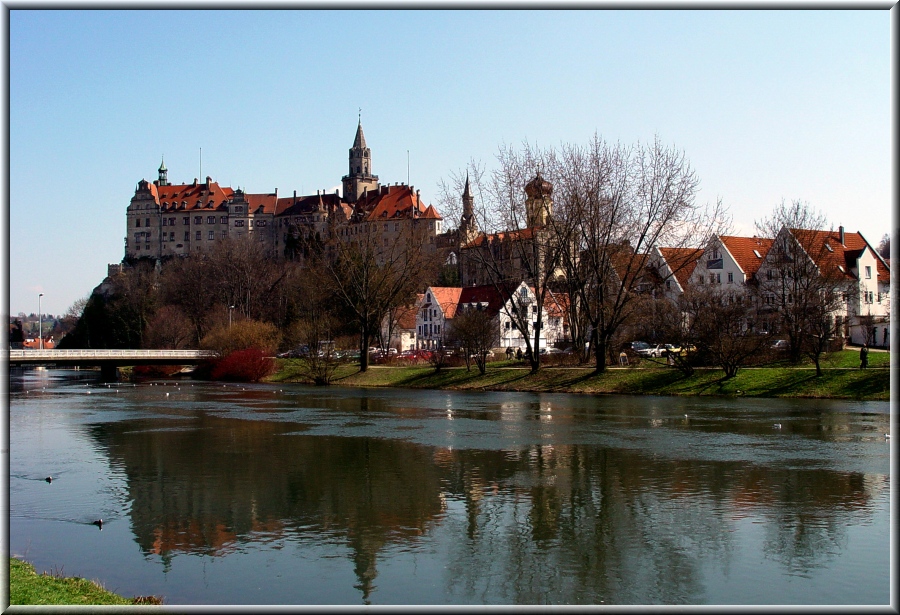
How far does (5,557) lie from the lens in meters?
14.0

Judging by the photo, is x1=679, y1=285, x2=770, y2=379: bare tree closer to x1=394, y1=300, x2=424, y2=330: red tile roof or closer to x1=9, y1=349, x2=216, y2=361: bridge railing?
x1=9, y1=349, x2=216, y2=361: bridge railing

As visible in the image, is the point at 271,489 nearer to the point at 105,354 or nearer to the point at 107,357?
the point at 107,357

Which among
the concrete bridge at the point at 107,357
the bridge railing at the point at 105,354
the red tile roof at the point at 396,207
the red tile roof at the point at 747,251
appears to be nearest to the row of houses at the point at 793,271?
the red tile roof at the point at 747,251

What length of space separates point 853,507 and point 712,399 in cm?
2910

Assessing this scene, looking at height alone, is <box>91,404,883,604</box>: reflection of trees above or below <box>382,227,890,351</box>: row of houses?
below

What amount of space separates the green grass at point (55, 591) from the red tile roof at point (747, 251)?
247 feet

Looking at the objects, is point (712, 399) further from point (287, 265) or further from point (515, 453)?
point (287, 265)

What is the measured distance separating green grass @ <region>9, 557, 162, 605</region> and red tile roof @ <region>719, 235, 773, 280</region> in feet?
247

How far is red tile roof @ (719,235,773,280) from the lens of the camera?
3258 inches

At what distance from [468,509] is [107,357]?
227 ft

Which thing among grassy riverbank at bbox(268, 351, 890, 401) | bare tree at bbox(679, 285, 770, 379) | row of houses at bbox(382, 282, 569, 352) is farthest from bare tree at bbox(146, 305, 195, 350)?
bare tree at bbox(679, 285, 770, 379)

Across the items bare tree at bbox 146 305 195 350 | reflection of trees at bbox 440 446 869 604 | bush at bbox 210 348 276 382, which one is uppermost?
bare tree at bbox 146 305 195 350

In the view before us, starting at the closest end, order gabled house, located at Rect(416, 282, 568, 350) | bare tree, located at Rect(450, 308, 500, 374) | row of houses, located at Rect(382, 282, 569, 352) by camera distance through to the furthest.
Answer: bare tree, located at Rect(450, 308, 500, 374), gabled house, located at Rect(416, 282, 568, 350), row of houses, located at Rect(382, 282, 569, 352)

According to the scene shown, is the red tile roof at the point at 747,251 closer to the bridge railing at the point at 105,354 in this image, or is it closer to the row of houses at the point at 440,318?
the row of houses at the point at 440,318
